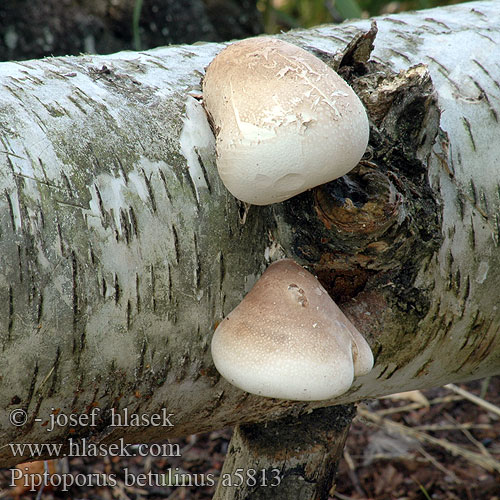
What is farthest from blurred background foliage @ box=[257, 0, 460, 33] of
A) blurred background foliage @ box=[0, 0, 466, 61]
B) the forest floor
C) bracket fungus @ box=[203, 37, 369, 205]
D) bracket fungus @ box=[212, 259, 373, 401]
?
bracket fungus @ box=[212, 259, 373, 401]

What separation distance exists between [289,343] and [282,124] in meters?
0.42

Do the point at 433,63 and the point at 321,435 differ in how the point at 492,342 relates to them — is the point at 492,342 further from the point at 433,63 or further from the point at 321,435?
the point at 433,63

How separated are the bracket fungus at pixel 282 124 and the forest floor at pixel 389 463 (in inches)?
72.7

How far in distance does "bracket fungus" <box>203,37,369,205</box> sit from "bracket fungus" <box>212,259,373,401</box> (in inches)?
8.0

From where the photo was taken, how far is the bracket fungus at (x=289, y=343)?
1130 mm

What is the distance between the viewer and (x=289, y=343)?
115 centimetres

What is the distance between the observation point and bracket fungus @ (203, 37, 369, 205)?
106 centimetres

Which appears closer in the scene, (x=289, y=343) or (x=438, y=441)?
(x=289, y=343)

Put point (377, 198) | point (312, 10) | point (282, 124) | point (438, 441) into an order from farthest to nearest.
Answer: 1. point (312, 10)
2. point (438, 441)
3. point (377, 198)
4. point (282, 124)

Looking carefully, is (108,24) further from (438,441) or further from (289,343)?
(438,441)

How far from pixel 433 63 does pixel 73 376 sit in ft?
3.88

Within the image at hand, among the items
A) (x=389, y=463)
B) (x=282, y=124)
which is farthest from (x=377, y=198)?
(x=389, y=463)

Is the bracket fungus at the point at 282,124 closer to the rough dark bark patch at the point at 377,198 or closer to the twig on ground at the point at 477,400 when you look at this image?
the rough dark bark patch at the point at 377,198

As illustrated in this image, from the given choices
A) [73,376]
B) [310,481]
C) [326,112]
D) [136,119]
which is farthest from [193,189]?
[310,481]
